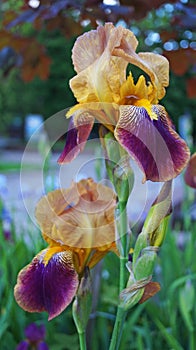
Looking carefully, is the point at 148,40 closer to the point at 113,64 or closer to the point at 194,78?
the point at 194,78

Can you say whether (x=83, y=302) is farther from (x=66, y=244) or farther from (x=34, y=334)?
(x=34, y=334)

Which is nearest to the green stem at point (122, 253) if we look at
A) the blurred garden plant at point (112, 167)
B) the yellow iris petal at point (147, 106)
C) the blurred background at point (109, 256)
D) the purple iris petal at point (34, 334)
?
the blurred garden plant at point (112, 167)

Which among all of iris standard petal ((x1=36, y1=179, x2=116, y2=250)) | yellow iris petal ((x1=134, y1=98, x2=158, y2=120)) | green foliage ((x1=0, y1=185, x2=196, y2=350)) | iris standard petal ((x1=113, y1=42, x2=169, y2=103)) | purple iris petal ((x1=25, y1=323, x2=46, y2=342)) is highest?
iris standard petal ((x1=113, y1=42, x2=169, y2=103))

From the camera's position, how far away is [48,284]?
0.57 m

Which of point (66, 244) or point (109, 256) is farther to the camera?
point (109, 256)

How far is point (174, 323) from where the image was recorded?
1.11 meters

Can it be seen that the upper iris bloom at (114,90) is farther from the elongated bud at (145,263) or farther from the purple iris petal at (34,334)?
the purple iris petal at (34,334)

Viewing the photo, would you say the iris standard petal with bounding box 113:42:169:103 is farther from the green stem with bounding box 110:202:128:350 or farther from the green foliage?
the green foliage

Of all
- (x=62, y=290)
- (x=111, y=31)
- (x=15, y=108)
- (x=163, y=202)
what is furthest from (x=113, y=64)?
(x=15, y=108)

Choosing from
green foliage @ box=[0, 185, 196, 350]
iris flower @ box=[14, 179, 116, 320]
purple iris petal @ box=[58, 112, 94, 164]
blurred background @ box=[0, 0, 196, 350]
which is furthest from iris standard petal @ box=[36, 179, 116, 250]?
green foliage @ box=[0, 185, 196, 350]

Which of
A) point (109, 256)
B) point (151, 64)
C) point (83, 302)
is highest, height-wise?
point (151, 64)

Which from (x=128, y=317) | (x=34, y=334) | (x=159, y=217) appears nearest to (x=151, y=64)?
(x=159, y=217)

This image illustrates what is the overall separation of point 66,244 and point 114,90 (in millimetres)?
204

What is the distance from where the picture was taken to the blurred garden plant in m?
0.53
